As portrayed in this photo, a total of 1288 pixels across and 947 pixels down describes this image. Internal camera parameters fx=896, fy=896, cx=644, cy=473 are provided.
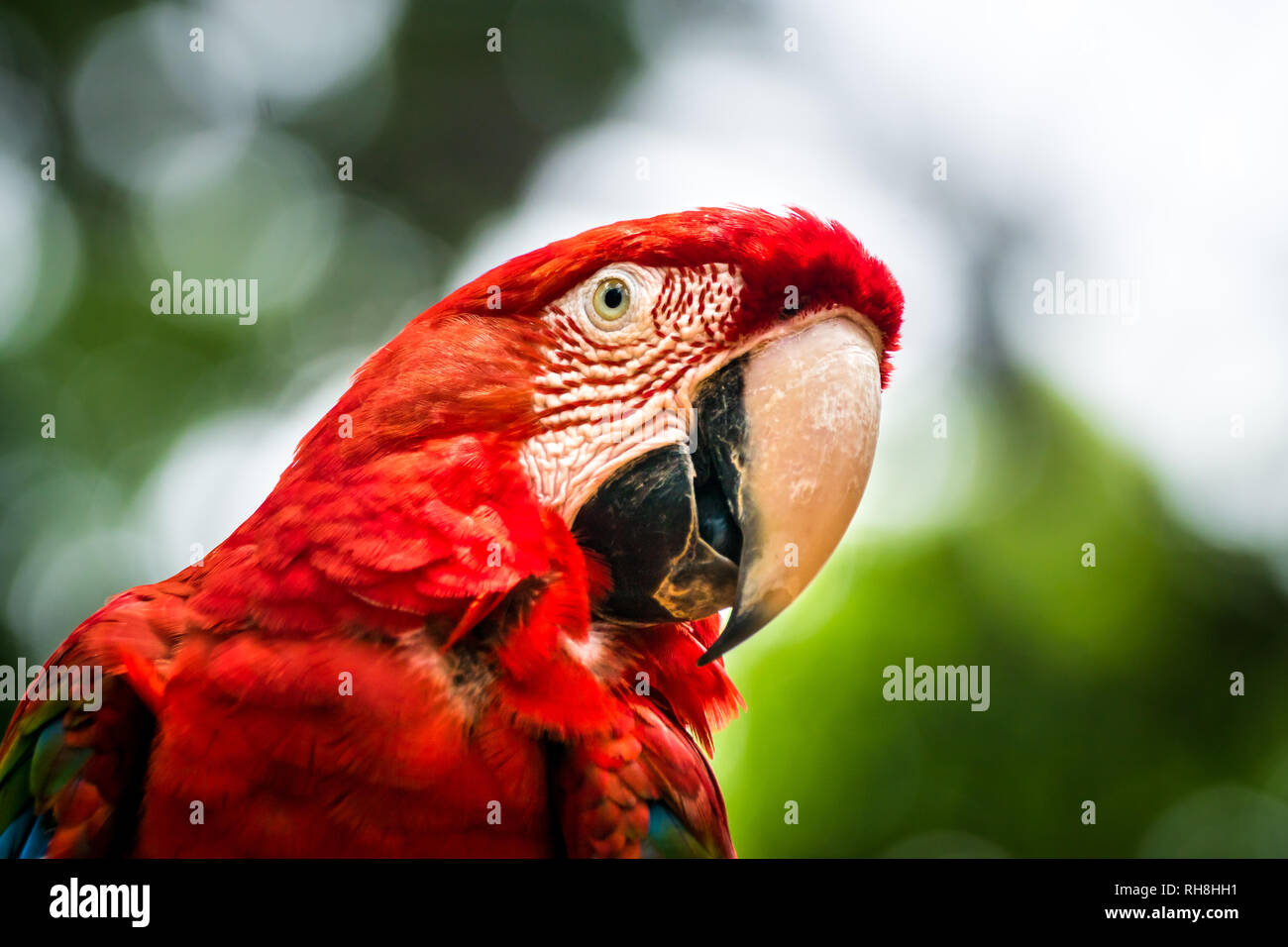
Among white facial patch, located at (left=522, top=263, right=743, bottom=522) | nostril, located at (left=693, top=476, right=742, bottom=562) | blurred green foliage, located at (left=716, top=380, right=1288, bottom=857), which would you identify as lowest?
blurred green foliage, located at (left=716, top=380, right=1288, bottom=857)

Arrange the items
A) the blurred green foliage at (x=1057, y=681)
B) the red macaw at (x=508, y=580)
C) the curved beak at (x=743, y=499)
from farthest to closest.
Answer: the blurred green foliage at (x=1057, y=681) → the curved beak at (x=743, y=499) → the red macaw at (x=508, y=580)

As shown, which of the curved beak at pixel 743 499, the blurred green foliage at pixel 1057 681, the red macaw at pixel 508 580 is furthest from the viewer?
the blurred green foliage at pixel 1057 681

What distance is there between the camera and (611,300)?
1.15 metres

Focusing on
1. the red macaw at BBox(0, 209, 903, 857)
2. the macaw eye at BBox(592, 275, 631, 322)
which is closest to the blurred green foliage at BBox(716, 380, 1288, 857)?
the red macaw at BBox(0, 209, 903, 857)

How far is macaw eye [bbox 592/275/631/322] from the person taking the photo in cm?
114

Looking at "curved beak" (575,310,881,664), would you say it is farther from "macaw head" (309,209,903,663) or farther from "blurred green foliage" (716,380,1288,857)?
"blurred green foliage" (716,380,1288,857)

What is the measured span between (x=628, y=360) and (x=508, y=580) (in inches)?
12.8

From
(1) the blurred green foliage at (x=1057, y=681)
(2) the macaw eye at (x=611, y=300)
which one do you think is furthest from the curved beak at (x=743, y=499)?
(1) the blurred green foliage at (x=1057, y=681)

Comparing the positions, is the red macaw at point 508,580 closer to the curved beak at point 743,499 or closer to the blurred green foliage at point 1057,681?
the curved beak at point 743,499

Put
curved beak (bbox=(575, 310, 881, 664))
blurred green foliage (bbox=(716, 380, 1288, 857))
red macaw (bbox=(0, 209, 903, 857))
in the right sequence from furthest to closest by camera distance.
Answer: blurred green foliage (bbox=(716, 380, 1288, 857)) < curved beak (bbox=(575, 310, 881, 664)) < red macaw (bbox=(0, 209, 903, 857))

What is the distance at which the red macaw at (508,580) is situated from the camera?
977 millimetres
